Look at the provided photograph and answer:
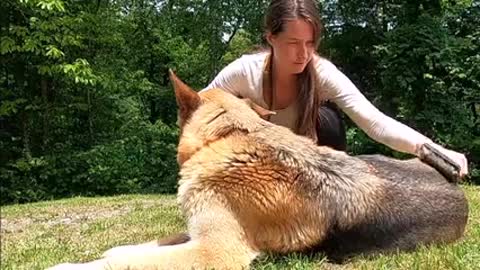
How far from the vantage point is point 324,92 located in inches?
152

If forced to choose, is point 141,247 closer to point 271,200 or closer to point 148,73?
point 271,200

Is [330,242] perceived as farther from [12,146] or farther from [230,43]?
[230,43]

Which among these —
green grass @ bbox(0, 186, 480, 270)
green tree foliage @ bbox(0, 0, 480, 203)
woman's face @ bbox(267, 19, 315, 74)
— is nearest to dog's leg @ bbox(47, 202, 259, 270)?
green grass @ bbox(0, 186, 480, 270)

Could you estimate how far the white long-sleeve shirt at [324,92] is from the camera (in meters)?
3.70

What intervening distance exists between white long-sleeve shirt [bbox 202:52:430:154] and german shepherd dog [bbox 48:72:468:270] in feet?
1.61

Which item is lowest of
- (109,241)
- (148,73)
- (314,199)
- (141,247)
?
(109,241)

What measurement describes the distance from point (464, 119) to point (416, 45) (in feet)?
5.92

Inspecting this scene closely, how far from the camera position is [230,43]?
2030 centimetres

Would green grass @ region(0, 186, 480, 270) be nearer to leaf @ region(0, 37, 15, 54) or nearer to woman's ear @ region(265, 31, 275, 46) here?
woman's ear @ region(265, 31, 275, 46)

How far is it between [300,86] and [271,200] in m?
1.09

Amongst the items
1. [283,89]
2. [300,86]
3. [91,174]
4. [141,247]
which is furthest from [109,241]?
[91,174]

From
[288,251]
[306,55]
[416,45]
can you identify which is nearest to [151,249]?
[288,251]

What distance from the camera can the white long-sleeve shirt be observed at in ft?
12.1

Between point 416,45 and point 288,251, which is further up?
point 416,45
